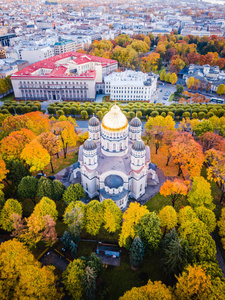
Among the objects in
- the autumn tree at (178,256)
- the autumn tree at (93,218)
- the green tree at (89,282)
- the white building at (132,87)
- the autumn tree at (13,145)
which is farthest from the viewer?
the white building at (132,87)

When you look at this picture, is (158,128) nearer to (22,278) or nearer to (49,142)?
(49,142)

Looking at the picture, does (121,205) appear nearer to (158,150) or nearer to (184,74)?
(158,150)

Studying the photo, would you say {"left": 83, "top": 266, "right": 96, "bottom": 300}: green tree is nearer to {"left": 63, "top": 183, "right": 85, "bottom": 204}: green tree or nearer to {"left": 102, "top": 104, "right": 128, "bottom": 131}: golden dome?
{"left": 63, "top": 183, "right": 85, "bottom": 204}: green tree

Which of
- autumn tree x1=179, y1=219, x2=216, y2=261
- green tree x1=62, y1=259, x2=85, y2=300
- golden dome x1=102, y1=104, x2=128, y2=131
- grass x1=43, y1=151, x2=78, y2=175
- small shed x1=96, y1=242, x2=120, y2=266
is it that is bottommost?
small shed x1=96, y1=242, x2=120, y2=266

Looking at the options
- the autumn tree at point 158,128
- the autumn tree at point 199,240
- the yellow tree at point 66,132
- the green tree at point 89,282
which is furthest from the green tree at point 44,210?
the autumn tree at point 158,128

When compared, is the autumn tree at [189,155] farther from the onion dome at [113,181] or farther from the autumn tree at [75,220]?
the autumn tree at [75,220]

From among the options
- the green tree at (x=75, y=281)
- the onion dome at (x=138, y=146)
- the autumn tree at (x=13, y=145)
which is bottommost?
the green tree at (x=75, y=281)

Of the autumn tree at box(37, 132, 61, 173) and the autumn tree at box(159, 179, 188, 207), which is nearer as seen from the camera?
the autumn tree at box(159, 179, 188, 207)

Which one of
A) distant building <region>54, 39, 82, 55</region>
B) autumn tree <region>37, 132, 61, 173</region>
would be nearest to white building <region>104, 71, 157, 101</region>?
autumn tree <region>37, 132, 61, 173</region>
